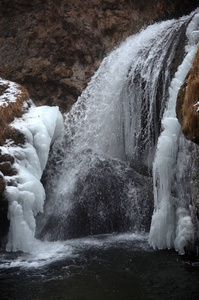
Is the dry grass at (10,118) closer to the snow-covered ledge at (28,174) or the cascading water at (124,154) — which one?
the snow-covered ledge at (28,174)

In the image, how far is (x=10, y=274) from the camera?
4.15 meters

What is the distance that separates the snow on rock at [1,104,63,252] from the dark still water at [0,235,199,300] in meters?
0.31

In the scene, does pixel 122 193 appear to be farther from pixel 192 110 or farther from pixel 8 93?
pixel 192 110

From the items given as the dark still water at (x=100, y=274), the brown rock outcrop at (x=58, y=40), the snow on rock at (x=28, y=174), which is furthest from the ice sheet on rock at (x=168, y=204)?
the brown rock outcrop at (x=58, y=40)

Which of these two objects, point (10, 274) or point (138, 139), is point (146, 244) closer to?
point (10, 274)

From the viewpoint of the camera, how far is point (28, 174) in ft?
18.0

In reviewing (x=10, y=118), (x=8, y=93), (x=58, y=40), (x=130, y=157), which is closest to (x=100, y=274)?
(x=10, y=118)

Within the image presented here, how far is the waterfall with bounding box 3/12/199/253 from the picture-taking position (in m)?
4.98

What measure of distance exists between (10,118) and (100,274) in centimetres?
336

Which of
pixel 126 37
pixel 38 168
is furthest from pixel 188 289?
pixel 126 37

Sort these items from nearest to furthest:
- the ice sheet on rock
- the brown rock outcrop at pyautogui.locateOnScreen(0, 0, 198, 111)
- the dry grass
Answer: the ice sheet on rock → the dry grass → the brown rock outcrop at pyautogui.locateOnScreen(0, 0, 198, 111)

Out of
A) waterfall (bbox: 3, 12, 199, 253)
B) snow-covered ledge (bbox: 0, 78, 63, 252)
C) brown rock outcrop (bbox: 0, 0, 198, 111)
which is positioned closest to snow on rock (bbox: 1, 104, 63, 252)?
snow-covered ledge (bbox: 0, 78, 63, 252)

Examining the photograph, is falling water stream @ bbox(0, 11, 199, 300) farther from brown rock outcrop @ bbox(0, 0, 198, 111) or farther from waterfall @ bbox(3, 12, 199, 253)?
brown rock outcrop @ bbox(0, 0, 198, 111)

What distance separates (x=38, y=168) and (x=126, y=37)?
4.94m
